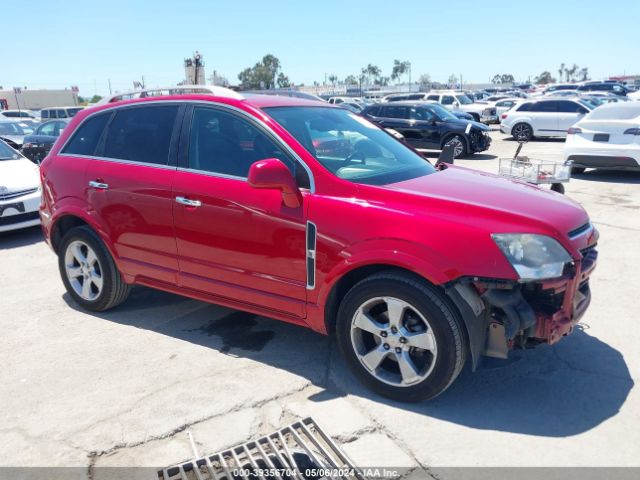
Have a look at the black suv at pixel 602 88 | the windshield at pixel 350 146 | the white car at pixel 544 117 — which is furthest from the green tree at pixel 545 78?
the windshield at pixel 350 146

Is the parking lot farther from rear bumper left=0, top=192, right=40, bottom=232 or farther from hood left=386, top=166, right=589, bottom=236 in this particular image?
rear bumper left=0, top=192, right=40, bottom=232

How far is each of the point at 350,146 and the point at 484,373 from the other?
1.88m

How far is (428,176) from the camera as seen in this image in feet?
13.0

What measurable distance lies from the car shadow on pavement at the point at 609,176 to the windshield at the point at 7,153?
10820 millimetres

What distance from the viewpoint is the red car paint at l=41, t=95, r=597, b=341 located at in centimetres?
310

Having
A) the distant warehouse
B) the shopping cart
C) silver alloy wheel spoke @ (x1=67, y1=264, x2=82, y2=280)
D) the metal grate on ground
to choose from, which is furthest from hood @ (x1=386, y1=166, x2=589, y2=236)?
the distant warehouse

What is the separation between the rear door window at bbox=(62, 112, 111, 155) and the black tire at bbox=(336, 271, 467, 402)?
2.77 m

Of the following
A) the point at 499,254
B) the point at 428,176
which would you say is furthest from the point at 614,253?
the point at 499,254

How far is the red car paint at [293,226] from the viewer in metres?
3.10

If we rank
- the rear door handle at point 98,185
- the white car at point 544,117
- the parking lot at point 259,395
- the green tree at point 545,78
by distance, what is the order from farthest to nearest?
1. the green tree at point 545,78
2. the white car at point 544,117
3. the rear door handle at point 98,185
4. the parking lot at point 259,395

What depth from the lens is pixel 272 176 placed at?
336 cm

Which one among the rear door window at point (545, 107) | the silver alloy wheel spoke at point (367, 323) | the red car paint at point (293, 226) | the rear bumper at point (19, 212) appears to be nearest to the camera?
the red car paint at point (293, 226)

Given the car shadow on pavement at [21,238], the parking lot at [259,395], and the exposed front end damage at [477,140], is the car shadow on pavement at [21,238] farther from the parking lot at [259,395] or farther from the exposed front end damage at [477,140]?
the exposed front end damage at [477,140]

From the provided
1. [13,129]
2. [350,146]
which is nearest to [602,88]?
[13,129]
